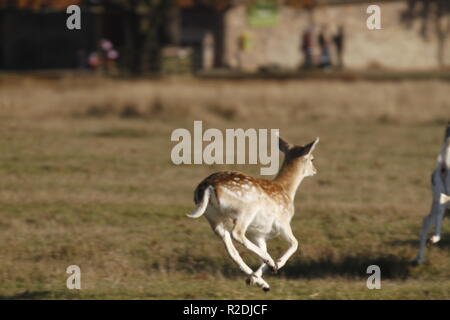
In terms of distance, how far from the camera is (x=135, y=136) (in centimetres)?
2484

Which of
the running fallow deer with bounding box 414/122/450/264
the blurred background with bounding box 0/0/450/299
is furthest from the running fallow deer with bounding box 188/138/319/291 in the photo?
the running fallow deer with bounding box 414/122/450/264

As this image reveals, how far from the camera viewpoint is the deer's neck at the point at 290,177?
9.22m

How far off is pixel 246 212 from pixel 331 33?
49.4m

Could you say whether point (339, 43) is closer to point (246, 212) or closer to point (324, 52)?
point (324, 52)

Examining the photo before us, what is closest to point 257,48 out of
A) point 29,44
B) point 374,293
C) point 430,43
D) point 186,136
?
point 430,43

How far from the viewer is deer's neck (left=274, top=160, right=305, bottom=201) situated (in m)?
9.22

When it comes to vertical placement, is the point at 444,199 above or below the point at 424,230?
above

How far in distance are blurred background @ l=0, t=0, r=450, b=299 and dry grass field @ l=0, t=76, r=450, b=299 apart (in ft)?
0.14

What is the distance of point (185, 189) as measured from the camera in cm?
1750

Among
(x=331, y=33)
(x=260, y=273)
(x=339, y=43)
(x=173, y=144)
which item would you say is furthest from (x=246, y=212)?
(x=331, y=33)

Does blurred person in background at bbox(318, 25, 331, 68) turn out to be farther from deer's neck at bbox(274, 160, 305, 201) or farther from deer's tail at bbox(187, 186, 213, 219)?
deer's tail at bbox(187, 186, 213, 219)

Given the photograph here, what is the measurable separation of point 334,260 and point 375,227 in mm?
2008

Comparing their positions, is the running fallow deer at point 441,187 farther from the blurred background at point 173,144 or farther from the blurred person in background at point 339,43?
the blurred person in background at point 339,43

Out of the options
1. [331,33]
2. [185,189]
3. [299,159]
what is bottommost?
[185,189]
